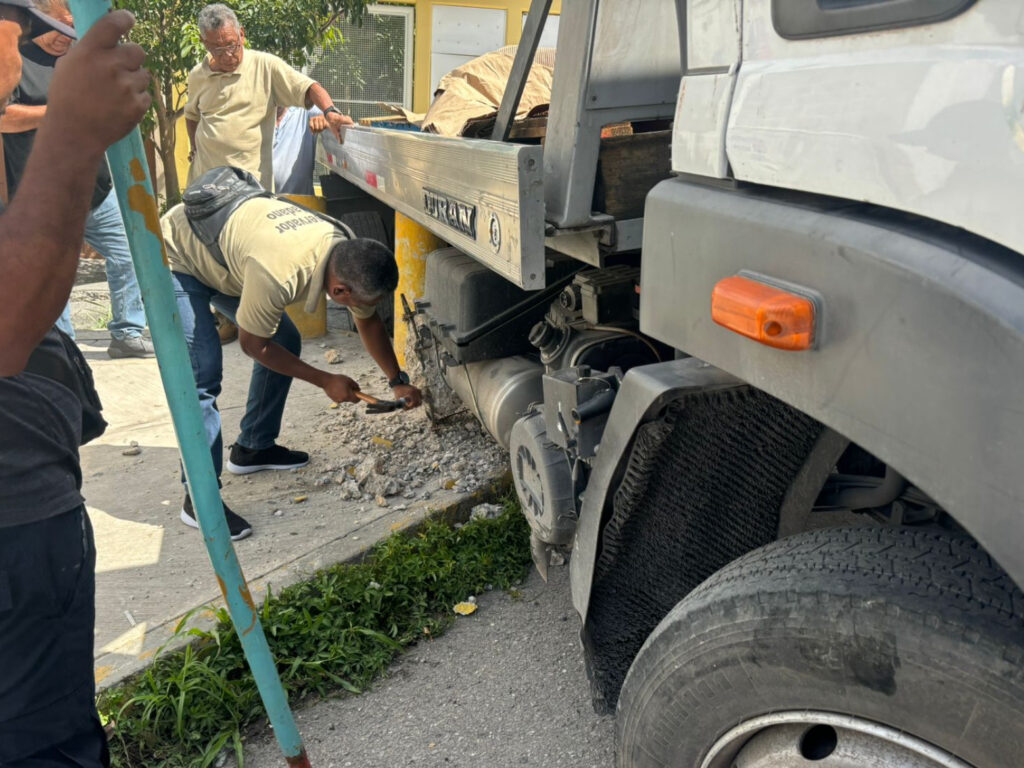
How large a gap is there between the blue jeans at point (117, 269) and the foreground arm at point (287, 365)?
254cm

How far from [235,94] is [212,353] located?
2478mm

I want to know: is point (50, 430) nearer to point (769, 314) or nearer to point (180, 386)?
point (180, 386)

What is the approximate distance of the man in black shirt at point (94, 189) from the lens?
2127mm

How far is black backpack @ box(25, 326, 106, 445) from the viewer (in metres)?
1.59

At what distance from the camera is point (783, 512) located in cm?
Answer: 186

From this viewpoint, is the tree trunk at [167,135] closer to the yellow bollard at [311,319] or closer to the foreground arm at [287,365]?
the yellow bollard at [311,319]

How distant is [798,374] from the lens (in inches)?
47.9

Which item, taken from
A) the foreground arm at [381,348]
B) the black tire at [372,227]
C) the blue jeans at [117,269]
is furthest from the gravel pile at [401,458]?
the blue jeans at [117,269]

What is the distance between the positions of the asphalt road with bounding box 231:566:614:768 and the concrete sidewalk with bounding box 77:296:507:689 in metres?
0.60

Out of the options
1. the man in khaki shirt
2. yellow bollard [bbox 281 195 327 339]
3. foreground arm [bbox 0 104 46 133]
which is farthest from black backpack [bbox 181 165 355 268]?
yellow bollard [bbox 281 195 327 339]

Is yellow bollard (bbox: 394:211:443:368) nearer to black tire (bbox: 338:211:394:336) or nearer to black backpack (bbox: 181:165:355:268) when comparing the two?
black backpack (bbox: 181:165:355:268)


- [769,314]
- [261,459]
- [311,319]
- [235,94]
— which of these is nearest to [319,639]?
[261,459]

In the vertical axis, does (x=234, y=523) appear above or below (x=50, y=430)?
below

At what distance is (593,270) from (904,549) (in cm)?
140
